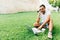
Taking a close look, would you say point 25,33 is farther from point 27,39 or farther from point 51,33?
point 51,33

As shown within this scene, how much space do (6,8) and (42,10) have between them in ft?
16.1

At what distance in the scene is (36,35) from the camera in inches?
242

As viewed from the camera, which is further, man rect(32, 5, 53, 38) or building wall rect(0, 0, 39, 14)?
building wall rect(0, 0, 39, 14)

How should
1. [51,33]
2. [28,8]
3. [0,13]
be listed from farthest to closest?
[28,8]
[0,13]
[51,33]

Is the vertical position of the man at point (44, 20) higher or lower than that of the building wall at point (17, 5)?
higher

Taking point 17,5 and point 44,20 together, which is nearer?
point 44,20

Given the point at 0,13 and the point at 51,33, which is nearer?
the point at 51,33

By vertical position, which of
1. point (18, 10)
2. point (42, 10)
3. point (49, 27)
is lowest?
point (18, 10)

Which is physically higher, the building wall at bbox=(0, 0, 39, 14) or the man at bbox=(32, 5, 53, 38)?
the man at bbox=(32, 5, 53, 38)

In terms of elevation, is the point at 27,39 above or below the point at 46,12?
below

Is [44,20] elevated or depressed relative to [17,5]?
A: elevated

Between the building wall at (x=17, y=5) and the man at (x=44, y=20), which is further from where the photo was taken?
the building wall at (x=17, y=5)

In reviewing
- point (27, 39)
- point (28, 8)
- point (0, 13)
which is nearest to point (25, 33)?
point (27, 39)

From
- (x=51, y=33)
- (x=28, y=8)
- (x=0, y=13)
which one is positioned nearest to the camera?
(x=51, y=33)
